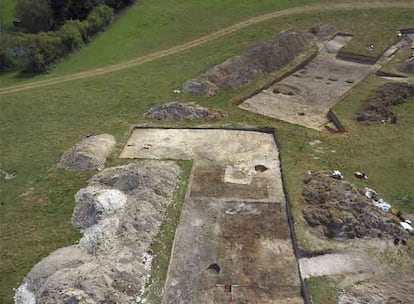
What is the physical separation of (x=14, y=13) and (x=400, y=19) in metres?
49.0

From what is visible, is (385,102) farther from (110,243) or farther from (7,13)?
(7,13)

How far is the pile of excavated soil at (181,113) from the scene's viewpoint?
3469 cm

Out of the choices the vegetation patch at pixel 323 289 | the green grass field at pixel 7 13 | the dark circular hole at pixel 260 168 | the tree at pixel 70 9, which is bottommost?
the dark circular hole at pixel 260 168

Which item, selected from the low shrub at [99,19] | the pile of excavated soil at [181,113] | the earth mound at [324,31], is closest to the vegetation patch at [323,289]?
the pile of excavated soil at [181,113]

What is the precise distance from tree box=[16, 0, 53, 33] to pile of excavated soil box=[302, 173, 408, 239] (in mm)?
40886

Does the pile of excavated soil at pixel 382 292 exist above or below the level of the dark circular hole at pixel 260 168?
above

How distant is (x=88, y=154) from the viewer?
29891mm

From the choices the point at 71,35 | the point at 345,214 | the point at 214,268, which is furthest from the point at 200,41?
the point at 214,268

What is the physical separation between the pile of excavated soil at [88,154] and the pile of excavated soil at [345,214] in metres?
13.7

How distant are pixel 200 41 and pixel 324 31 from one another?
14.1 metres

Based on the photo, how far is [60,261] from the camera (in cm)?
2153

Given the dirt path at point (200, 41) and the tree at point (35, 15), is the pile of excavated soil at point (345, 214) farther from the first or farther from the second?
the tree at point (35, 15)

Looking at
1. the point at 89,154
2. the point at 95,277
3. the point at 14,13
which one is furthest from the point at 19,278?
the point at 14,13

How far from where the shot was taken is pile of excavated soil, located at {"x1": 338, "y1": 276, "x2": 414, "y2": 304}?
1931 cm
